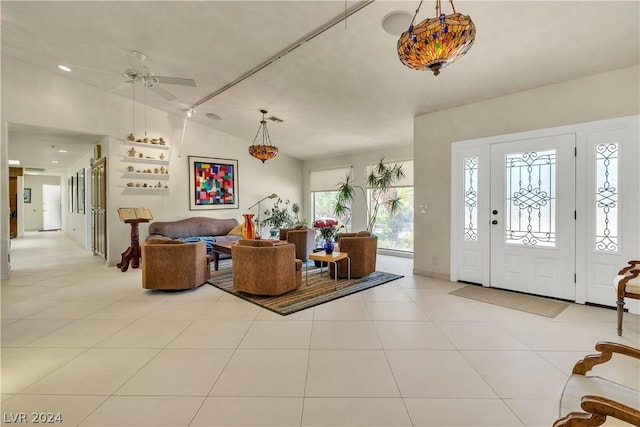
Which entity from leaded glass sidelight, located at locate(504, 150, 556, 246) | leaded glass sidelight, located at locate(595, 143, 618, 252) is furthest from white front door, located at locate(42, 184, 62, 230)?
leaded glass sidelight, located at locate(595, 143, 618, 252)

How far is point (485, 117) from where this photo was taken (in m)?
4.59

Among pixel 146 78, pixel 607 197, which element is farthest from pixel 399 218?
pixel 146 78

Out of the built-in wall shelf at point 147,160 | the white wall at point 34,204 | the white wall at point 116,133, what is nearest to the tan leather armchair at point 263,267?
the white wall at point 116,133

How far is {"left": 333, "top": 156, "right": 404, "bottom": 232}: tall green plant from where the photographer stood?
276 inches

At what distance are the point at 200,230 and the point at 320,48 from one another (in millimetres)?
5278

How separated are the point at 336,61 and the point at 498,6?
1.88m

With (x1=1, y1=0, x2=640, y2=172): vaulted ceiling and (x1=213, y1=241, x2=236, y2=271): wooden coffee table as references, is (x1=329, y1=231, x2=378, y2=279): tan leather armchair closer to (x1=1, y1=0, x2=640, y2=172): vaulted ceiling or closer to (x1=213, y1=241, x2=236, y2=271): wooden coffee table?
(x1=213, y1=241, x2=236, y2=271): wooden coffee table

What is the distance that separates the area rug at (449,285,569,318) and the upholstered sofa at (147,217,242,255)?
5121 mm

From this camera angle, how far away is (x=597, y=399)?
108 cm

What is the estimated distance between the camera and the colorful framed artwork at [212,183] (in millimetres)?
7578

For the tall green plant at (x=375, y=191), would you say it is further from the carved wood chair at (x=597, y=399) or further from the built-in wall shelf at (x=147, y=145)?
the carved wood chair at (x=597, y=399)

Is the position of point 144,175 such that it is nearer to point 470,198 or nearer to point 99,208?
point 99,208

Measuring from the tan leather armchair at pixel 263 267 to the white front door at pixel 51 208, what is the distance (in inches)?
590

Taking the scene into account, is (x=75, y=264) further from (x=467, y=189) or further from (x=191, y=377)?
(x=467, y=189)
